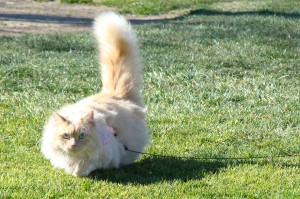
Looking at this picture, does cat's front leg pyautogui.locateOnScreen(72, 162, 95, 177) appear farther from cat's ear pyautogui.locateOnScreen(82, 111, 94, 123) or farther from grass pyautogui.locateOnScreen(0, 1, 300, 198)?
cat's ear pyautogui.locateOnScreen(82, 111, 94, 123)

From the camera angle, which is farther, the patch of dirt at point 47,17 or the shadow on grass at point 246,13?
the shadow on grass at point 246,13

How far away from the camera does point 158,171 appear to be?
582cm

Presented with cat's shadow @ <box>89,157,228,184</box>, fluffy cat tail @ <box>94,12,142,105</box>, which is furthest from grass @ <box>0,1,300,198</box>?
fluffy cat tail @ <box>94,12,142,105</box>

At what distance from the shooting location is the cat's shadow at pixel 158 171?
219 inches

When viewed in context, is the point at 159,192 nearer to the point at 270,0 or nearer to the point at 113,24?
the point at 113,24

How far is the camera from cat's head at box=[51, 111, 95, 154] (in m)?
5.26

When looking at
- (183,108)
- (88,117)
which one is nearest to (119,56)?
(88,117)

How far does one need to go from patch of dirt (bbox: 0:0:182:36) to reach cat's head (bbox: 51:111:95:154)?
40.9 feet

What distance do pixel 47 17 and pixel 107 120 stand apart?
54.8ft

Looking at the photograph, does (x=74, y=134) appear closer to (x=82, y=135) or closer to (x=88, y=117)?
(x=82, y=135)

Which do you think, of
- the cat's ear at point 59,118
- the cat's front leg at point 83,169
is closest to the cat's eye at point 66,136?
the cat's ear at point 59,118

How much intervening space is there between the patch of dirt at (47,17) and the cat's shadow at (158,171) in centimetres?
1204

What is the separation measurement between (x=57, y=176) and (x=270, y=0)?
20.0m

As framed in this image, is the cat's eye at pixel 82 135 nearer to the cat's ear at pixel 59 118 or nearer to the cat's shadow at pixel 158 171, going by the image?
the cat's ear at pixel 59 118
